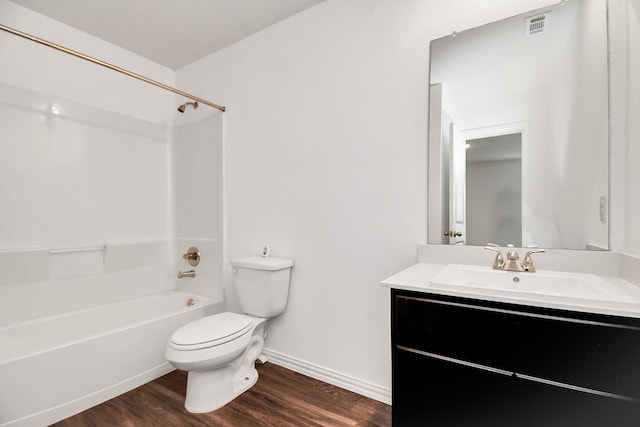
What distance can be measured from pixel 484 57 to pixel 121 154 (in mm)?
2733

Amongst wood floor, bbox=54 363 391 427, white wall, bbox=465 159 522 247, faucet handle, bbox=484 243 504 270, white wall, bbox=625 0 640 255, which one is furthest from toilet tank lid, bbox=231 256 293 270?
white wall, bbox=625 0 640 255

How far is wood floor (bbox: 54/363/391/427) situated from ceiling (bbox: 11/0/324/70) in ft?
8.13

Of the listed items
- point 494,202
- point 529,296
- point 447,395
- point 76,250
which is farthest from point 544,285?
point 76,250

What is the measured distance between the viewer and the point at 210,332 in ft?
5.72

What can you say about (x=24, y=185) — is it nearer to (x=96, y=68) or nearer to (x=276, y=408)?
(x=96, y=68)

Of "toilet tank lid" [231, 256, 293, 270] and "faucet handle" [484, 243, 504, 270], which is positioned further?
"toilet tank lid" [231, 256, 293, 270]

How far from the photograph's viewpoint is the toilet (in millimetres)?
1651

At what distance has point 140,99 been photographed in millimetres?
2762

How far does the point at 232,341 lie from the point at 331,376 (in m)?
0.69

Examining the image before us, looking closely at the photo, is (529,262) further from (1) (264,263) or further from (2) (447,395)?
(1) (264,263)

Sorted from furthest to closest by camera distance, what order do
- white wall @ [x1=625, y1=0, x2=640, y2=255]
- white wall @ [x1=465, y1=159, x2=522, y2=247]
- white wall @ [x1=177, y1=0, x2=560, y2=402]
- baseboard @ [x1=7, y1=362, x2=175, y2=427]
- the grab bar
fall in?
the grab bar
white wall @ [x1=177, y1=0, x2=560, y2=402]
baseboard @ [x1=7, y1=362, x2=175, y2=427]
white wall @ [x1=465, y1=159, x2=522, y2=247]
white wall @ [x1=625, y1=0, x2=640, y2=255]

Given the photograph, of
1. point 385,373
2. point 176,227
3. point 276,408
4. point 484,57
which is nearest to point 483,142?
point 484,57

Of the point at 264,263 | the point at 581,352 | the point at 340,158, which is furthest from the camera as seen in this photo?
the point at 264,263

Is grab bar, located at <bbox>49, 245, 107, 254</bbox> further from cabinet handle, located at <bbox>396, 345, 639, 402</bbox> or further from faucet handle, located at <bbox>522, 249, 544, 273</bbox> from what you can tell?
faucet handle, located at <bbox>522, 249, 544, 273</bbox>
